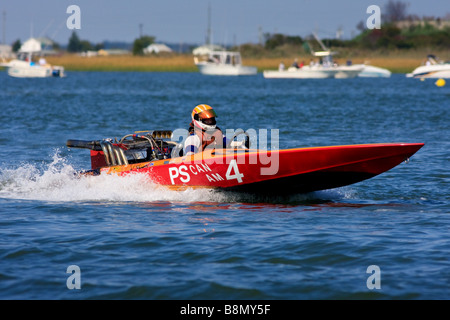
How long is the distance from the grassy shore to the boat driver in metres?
80.3

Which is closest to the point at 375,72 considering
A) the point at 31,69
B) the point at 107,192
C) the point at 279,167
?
the point at 31,69

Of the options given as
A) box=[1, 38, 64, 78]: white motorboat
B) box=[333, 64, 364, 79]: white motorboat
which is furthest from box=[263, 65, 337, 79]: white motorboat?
box=[1, 38, 64, 78]: white motorboat

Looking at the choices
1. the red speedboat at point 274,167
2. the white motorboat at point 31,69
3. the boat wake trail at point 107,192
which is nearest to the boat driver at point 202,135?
the red speedboat at point 274,167

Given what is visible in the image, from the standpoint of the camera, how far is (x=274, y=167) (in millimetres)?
10914

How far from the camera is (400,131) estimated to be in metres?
22.7

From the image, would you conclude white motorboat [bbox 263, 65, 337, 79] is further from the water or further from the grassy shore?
the water

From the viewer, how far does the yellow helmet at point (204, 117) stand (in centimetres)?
1123

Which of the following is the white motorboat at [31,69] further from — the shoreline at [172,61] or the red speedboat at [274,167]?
the red speedboat at [274,167]

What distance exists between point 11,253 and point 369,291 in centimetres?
418

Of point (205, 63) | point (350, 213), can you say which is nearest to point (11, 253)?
point (350, 213)

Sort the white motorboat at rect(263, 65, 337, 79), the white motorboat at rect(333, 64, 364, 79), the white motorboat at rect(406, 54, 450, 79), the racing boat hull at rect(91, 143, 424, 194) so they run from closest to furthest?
the racing boat hull at rect(91, 143, 424, 194) → the white motorboat at rect(406, 54, 450, 79) → the white motorboat at rect(333, 64, 364, 79) → the white motorboat at rect(263, 65, 337, 79)

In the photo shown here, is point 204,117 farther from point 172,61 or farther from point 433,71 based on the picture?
point 172,61

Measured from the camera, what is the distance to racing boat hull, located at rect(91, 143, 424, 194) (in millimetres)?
10648
